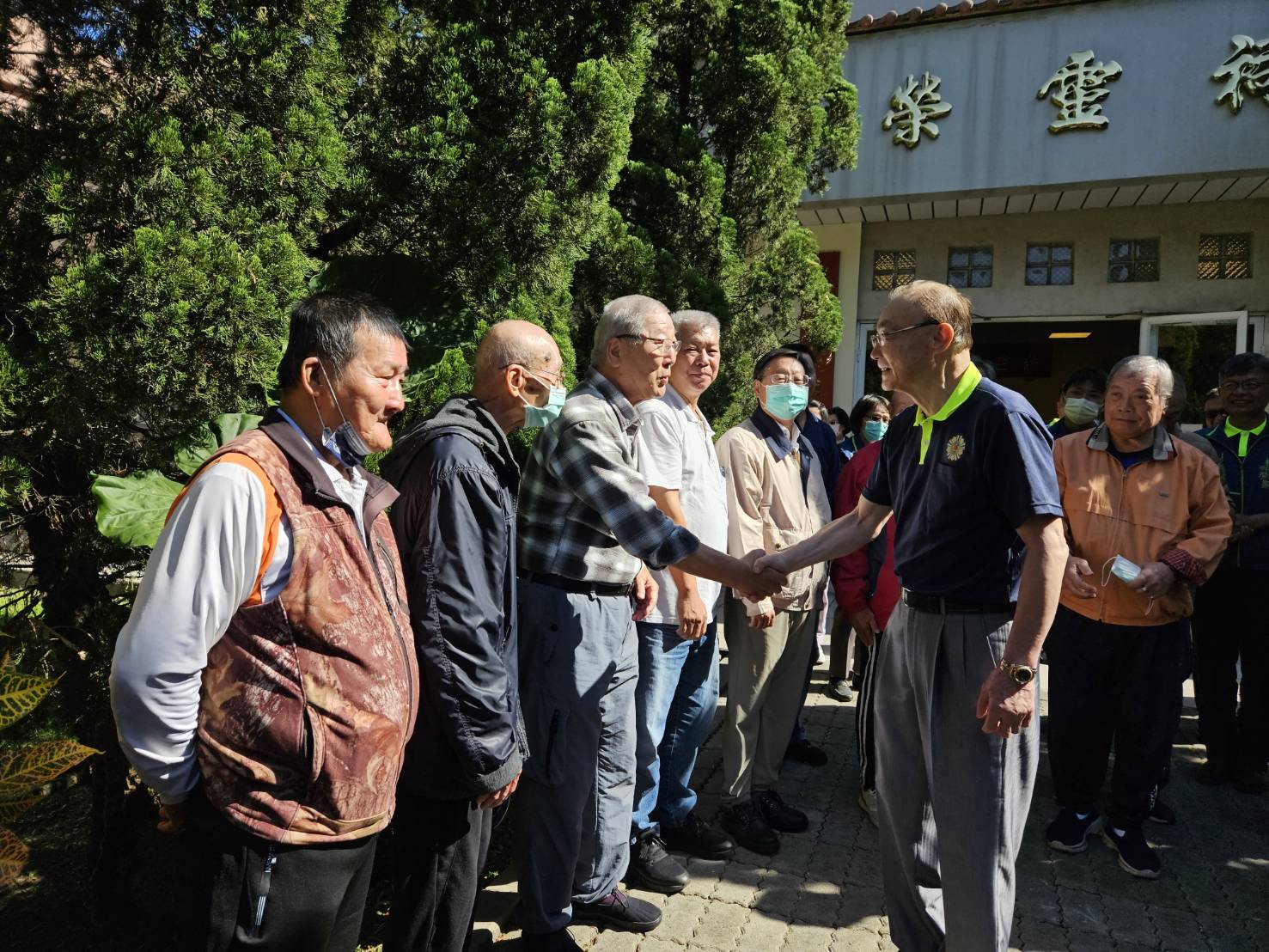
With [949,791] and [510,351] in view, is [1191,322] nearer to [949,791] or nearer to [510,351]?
[949,791]

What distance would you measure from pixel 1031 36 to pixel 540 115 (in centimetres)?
762

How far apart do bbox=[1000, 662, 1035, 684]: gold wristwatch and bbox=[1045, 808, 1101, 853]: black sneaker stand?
1.97m

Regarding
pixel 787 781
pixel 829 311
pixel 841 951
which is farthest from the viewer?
pixel 829 311

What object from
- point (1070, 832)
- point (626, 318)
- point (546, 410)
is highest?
point (626, 318)

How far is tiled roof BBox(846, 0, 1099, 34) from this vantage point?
8.77 metres

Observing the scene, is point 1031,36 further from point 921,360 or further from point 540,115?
point 921,360

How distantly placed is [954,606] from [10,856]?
276 centimetres

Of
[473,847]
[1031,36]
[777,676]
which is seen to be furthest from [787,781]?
[1031,36]

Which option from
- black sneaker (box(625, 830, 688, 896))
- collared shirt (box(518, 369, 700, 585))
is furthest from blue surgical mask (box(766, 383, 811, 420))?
black sneaker (box(625, 830, 688, 896))

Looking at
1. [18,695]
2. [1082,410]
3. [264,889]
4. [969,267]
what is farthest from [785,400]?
[969,267]

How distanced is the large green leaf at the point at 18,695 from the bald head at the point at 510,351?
1.53m

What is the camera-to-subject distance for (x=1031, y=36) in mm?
8914

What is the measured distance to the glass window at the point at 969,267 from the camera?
10.5 metres

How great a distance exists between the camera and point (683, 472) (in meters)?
3.47
